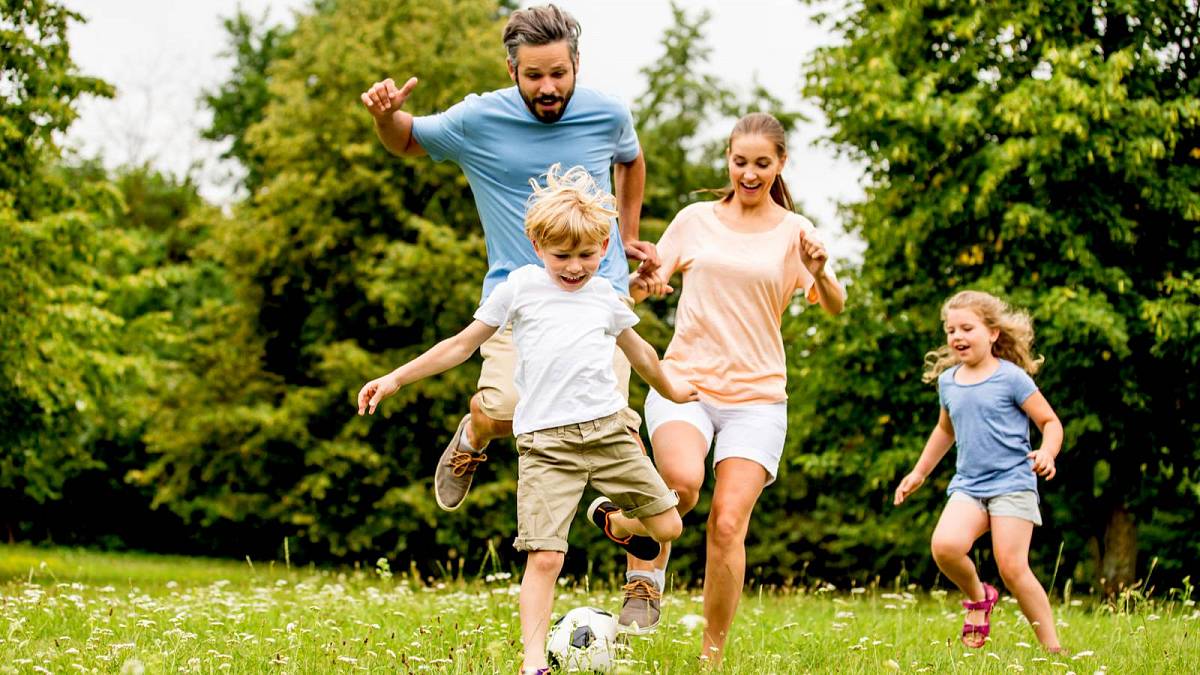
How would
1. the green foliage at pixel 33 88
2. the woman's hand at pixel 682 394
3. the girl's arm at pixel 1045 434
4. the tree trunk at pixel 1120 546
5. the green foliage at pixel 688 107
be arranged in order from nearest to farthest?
the woman's hand at pixel 682 394
the girl's arm at pixel 1045 434
the green foliage at pixel 33 88
the tree trunk at pixel 1120 546
the green foliage at pixel 688 107

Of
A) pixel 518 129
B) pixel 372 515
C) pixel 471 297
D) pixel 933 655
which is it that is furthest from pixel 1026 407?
pixel 372 515

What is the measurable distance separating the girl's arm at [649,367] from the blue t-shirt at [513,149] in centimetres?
56

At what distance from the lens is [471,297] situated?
20922 millimetres

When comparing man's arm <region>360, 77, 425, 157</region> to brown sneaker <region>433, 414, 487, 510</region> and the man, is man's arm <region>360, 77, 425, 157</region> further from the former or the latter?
brown sneaker <region>433, 414, 487, 510</region>

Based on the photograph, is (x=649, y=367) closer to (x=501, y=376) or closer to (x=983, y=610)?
(x=501, y=376)

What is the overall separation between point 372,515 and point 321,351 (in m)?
3.04

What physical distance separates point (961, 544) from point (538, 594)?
2.79 meters

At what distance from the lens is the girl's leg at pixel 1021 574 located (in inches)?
243

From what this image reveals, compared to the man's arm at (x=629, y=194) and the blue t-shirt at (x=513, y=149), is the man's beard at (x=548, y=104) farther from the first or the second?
the man's arm at (x=629, y=194)

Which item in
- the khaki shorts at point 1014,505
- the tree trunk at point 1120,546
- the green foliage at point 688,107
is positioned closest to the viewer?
the khaki shorts at point 1014,505

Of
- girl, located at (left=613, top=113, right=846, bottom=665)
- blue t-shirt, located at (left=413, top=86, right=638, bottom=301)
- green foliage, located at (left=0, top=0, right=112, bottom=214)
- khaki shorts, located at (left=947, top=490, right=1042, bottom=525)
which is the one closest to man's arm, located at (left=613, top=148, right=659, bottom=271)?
girl, located at (left=613, top=113, right=846, bottom=665)

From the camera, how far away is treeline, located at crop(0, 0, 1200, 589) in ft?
43.8

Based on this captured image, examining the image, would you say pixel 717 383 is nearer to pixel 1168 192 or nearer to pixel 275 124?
pixel 1168 192

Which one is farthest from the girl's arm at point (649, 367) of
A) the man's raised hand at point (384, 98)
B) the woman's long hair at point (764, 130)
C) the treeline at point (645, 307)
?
the treeline at point (645, 307)
